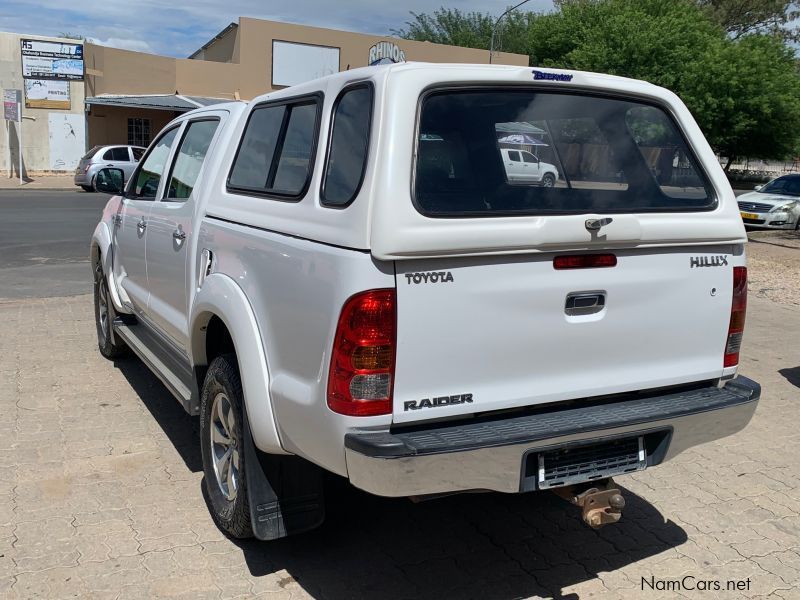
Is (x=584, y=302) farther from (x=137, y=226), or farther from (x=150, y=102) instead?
(x=150, y=102)

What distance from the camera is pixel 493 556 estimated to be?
Result: 3547 mm

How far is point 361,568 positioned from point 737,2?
188ft

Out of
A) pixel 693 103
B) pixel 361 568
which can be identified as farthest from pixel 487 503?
pixel 693 103

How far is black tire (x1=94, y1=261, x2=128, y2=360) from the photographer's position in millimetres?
6031

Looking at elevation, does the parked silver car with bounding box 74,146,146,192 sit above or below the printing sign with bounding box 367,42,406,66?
below

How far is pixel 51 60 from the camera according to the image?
3038 cm

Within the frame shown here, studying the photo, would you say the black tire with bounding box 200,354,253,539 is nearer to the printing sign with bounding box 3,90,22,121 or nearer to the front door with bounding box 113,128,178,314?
the front door with bounding box 113,128,178,314

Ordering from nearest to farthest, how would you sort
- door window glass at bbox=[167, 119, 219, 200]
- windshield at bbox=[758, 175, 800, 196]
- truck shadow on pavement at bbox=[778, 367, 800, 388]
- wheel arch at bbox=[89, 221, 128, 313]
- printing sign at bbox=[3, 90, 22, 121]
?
door window glass at bbox=[167, 119, 219, 200] < wheel arch at bbox=[89, 221, 128, 313] < truck shadow on pavement at bbox=[778, 367, 800, 388] < windshield at bbox=[758, 175, 800, 196] < printing sign at bbox=[3, 90, 22, 121]

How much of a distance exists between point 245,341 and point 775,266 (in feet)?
39.3

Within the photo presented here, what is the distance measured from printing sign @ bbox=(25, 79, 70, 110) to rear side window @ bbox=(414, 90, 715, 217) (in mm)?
31704

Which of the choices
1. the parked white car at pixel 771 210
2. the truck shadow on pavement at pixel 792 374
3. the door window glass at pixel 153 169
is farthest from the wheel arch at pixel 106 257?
the parked white car at pixel 771 210

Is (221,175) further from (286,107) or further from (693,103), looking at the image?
(693,103)

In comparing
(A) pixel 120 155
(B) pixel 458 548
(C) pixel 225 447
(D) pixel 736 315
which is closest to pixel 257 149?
(C) pixel 225 447

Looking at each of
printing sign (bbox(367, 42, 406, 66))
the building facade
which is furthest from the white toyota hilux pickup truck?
the building facade
